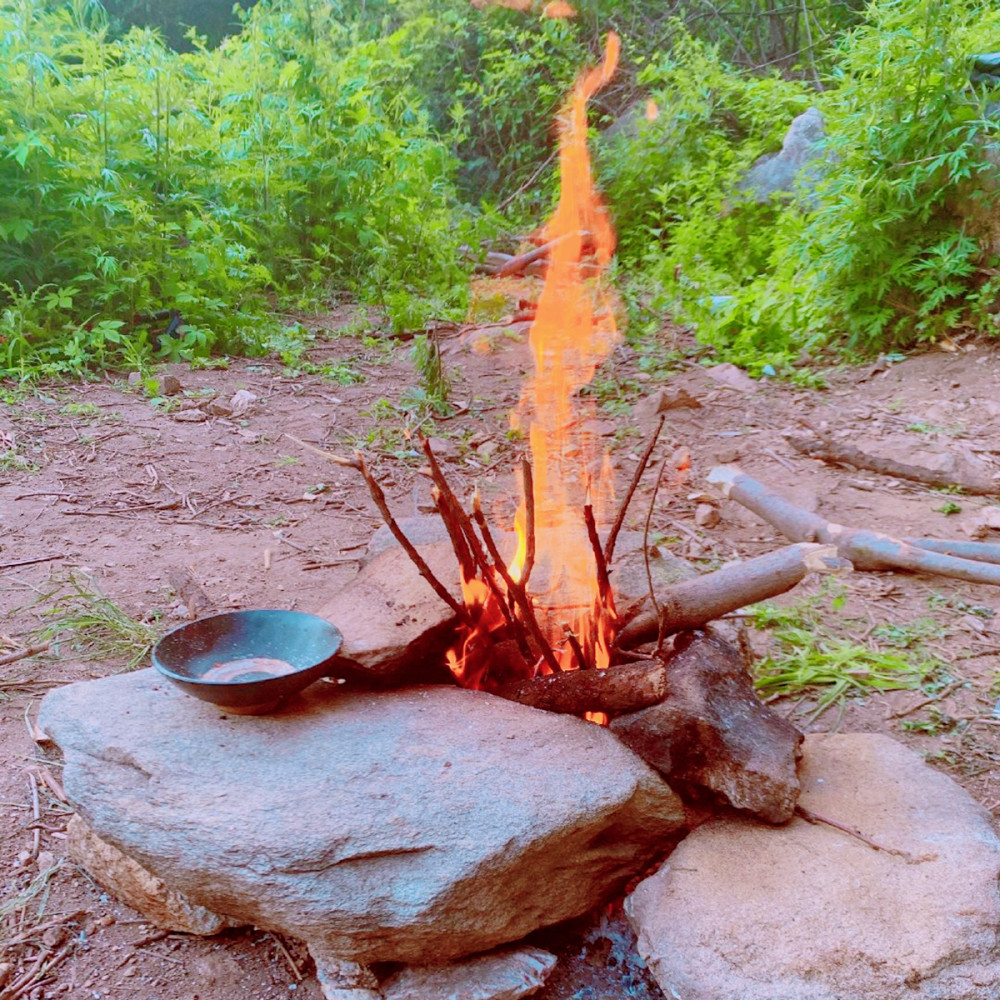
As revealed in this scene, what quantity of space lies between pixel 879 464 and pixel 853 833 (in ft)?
10.3

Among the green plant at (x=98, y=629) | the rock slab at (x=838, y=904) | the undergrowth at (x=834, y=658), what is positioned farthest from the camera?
the green plant at (x=98, y=629)

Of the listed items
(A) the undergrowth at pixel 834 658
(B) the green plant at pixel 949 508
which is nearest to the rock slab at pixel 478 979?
(A) the undergrowth at pixel 834 658

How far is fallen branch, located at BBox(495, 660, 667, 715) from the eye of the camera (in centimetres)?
223

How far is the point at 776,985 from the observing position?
1.79 meters

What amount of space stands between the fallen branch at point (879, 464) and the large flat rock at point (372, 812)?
10.4 ft

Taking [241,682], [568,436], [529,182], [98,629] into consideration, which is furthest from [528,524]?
[529,182]

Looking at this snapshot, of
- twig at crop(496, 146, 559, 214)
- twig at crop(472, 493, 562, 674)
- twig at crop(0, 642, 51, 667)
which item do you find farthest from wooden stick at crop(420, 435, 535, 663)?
twig at crop(496, 146, 559, 214)

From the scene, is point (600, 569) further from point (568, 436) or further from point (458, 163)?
point (458, 163)

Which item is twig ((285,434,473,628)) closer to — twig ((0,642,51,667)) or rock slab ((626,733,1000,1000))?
rock slab ((626,733,1000,1000))

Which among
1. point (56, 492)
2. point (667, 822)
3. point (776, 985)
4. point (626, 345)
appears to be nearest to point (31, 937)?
point (667, 822)

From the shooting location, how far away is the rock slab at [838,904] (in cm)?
179

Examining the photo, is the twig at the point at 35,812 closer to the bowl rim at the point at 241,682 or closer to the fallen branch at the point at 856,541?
the bowl rim at the point at 241,682

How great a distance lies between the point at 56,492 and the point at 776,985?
404cm

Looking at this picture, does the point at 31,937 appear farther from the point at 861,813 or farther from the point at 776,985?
Answer: the point at 861,813
